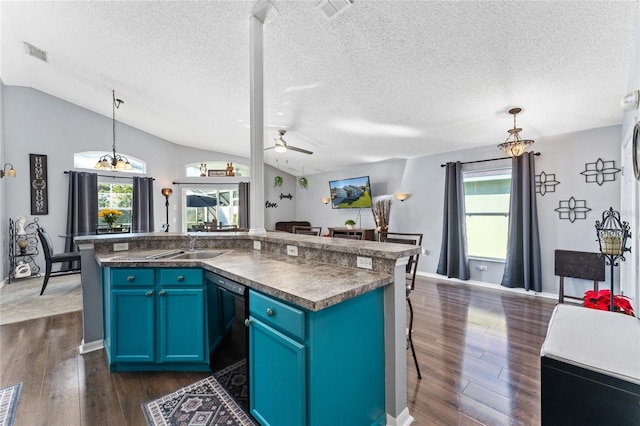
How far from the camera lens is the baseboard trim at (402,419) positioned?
Result: 1538mm

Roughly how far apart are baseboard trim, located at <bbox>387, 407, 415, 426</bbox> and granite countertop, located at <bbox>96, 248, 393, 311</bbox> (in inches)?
31.2

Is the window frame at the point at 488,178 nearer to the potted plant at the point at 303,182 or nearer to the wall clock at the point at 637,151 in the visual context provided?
the wall clock at the point at 637,151

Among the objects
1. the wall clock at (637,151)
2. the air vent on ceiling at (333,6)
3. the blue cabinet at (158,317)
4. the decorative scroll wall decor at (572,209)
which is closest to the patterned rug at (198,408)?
the blue cabinet at (158,317)

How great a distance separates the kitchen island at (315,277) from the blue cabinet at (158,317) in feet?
0.30

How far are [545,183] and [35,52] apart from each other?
758 centimetres

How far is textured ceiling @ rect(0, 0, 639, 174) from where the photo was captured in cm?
211

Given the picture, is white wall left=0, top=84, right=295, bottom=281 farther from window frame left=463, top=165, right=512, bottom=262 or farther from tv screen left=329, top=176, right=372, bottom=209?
window frame left=463, top=165, right=512, bottom=262

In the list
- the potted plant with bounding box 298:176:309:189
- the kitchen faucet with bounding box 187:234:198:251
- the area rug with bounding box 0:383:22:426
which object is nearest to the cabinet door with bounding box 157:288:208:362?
the kitchen faucet with bounding box 187:234:198:251

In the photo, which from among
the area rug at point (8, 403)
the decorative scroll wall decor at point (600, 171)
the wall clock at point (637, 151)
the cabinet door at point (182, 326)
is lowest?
the area rug at point (8, 403)

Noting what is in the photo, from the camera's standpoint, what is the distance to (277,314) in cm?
133

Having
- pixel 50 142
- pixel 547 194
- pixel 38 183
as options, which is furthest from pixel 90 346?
pixel 547 194

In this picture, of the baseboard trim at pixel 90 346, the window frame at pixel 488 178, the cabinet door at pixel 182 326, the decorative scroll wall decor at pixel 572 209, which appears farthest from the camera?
the window frame at pixel 488 178

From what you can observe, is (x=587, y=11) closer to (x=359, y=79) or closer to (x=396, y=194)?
(x=359, y=79)

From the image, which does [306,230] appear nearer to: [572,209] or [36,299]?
[36,299]
